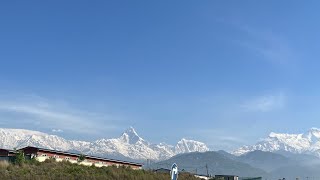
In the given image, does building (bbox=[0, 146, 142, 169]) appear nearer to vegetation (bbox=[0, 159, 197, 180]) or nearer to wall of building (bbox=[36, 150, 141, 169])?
wall of building (bbox=[36, 150, 141, 169])

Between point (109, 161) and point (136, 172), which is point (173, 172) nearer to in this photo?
point (136, 172)

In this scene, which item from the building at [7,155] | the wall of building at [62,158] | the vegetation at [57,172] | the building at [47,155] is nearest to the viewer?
the vegetation at [57,172]

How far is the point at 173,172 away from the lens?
18812mm

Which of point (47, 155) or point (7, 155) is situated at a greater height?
point (47, 155)

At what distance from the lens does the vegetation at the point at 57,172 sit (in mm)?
47375

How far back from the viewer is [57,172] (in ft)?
171

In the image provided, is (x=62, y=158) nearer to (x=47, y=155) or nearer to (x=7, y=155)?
(x=47, y=155)

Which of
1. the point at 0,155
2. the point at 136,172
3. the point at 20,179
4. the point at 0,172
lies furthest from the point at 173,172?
the point at 0,155

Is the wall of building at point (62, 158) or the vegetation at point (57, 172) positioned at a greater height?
the wall of building at point (62, 158)

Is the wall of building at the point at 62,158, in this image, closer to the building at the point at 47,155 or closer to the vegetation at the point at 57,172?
the building at the point at 47,155

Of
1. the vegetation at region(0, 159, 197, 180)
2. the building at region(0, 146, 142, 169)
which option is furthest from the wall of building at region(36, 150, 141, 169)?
the vegetation at region(0, 159, 197, 180)

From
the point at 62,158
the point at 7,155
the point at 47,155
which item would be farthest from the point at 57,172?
the point at 62,158

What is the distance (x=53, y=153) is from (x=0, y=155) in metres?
8.09

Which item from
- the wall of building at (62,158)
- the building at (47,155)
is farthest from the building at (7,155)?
the wall of building at (62,158)
